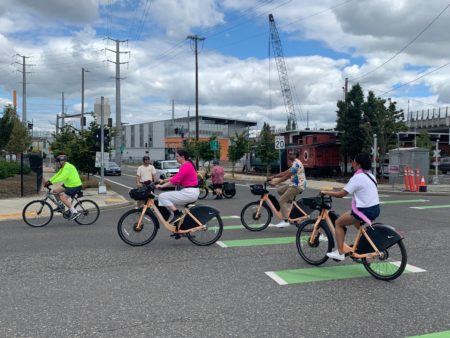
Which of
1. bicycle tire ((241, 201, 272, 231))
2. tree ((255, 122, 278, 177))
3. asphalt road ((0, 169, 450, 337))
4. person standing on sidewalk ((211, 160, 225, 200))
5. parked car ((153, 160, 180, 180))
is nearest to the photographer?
asphalt road ((0, 169, 450, 337))

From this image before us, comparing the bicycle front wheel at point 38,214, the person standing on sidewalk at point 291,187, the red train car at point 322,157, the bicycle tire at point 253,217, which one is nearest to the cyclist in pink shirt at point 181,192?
A: the bicycle tire at point 253,217

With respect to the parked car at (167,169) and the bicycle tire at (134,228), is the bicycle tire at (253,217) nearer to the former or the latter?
the bicycle tire at (134,228)

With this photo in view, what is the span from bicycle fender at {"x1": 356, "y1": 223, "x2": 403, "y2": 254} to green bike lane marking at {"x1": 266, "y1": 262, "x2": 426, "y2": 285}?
0.32 metres

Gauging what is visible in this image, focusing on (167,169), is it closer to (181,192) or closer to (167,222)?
(167,222)

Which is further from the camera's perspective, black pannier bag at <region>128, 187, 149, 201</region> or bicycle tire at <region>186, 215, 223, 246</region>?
bicycle tire at <region>186, 215, 223, 246</region>

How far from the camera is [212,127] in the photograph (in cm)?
11756

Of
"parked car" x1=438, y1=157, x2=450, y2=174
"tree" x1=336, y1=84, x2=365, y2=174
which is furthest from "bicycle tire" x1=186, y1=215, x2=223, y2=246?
"parked car" x1=438, y1=157, x2=450, y2=174

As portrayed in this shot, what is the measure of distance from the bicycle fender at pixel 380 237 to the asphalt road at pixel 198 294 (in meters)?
0.44

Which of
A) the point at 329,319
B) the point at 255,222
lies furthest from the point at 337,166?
the point at 329,319

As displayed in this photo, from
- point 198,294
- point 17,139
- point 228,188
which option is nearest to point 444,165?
point 228,188

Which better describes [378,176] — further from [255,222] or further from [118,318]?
[118,318]

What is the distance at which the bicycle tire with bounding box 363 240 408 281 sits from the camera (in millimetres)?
5775

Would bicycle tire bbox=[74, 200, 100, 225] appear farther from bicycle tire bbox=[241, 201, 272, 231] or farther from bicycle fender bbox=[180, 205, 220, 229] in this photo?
bicycle fender bbox=[180, 205, 220, 229]

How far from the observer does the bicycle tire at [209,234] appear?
320 inches
